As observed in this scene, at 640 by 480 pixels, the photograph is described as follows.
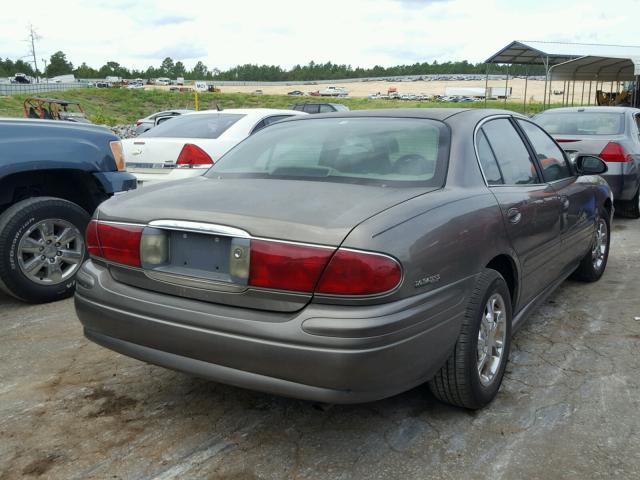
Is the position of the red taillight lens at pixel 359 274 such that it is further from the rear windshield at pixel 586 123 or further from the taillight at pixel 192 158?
the rear windshield at pixel 586 123

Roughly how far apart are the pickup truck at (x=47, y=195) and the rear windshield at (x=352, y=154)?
1775mm

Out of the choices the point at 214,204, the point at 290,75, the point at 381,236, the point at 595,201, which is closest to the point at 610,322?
the point at 595,201

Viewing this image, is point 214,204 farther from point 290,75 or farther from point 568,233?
point 290,75

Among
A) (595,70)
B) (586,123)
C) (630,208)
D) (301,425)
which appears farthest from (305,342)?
→ (595,70)

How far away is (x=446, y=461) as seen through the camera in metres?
2.54

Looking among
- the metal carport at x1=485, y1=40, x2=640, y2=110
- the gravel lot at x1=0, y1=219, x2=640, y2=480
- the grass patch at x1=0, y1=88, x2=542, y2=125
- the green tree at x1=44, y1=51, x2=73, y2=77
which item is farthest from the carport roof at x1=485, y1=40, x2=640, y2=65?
the green tree at x1=44, y1=51, x2=73, y2=77

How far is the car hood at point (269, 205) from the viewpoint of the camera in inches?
92.7

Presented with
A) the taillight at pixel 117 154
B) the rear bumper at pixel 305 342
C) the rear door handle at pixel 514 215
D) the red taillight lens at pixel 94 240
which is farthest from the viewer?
the taillight at pixel 117 154

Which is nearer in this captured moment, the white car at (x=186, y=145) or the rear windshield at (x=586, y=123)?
the white car at (x=186, y=145)

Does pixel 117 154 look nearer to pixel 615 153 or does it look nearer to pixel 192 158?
pixel 192 158

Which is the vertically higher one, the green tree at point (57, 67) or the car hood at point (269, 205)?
the green tree at point (57, 67)

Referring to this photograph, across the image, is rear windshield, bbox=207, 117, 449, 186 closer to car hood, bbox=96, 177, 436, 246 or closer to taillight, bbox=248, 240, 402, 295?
car hood, bbox=96, 177, 436, 246

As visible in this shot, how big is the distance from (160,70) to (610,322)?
14763 cm

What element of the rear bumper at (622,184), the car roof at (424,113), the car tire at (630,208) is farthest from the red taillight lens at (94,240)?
the car tire at (630,208)
